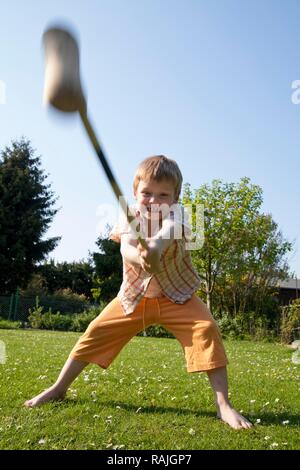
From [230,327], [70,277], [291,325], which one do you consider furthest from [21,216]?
[291,325]

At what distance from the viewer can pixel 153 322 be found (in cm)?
351

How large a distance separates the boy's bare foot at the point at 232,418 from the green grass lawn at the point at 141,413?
0.16 ft

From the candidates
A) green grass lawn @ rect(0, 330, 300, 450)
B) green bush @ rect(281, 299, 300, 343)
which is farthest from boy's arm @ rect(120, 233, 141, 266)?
green bush @ rect(281, 299, 300, 343)

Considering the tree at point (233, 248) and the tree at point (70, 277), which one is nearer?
the tree at point (233, 248)

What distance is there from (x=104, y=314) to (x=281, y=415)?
1389mm

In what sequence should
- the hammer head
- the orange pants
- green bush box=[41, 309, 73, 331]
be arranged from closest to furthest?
the hammer head
the orange pants
green bush box=[41, 309, 73, 331]

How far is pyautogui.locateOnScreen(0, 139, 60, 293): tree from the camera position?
32.6m

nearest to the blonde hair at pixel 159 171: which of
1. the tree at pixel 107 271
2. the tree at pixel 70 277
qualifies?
the tree at pixel 107 271

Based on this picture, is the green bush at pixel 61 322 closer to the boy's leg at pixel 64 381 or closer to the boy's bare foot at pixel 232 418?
the boy's leg at pixel 64 381

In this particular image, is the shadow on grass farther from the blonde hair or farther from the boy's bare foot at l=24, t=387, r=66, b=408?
the blonde hair

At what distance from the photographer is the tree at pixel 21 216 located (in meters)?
32.6

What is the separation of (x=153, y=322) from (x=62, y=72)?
2151 millimetres

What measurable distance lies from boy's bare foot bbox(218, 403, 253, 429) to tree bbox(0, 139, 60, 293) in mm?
30269
